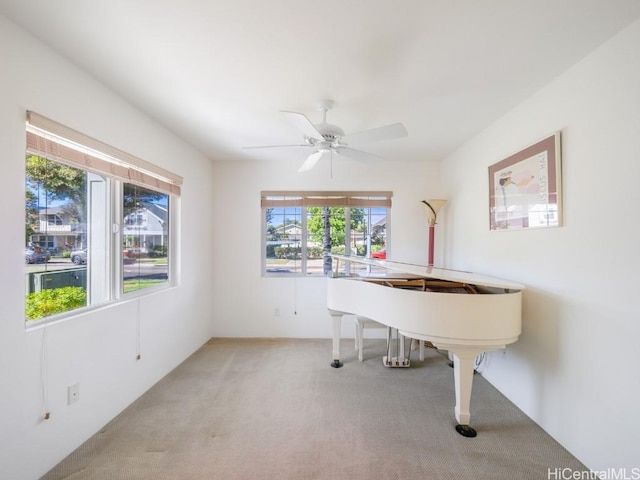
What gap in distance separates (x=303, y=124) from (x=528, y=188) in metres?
1.77

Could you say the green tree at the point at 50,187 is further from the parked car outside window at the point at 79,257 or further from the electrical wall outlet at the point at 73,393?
the electrical wall outlet at the point at 73,393

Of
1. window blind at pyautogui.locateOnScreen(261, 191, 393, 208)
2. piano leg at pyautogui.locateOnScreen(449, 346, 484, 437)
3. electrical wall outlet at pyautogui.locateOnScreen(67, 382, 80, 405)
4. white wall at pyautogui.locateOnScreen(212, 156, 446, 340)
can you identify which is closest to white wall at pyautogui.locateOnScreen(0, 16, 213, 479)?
electrical wall outlet at pyautogui.locateOnScreen(67, 382, 80, 405)

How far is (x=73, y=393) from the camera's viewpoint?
1.81 metres

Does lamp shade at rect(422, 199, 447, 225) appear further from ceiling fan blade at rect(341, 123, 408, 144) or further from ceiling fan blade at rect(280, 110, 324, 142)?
ceiling fan blade at rect(280, 110, 324, 142)

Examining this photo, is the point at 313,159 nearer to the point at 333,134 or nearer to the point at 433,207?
the point at 333,134

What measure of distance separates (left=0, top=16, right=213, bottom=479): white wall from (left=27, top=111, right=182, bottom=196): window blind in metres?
0.06

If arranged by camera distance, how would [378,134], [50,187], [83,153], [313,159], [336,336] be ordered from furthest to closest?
[336,336], [313,159], [378,134], [83,153], [50,187]

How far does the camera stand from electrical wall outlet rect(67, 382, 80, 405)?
1785mm

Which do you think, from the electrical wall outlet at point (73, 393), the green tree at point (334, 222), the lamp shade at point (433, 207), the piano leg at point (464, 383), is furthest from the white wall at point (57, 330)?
the lamp shade at point (433, 207)

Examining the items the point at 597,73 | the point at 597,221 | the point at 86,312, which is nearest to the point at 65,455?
the point at 86,312

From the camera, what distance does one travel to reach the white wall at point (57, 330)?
4.76 ft

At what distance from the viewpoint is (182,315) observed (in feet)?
10.4

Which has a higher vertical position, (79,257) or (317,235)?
(317,235)

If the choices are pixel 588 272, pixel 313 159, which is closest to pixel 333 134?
pixel 313 159
